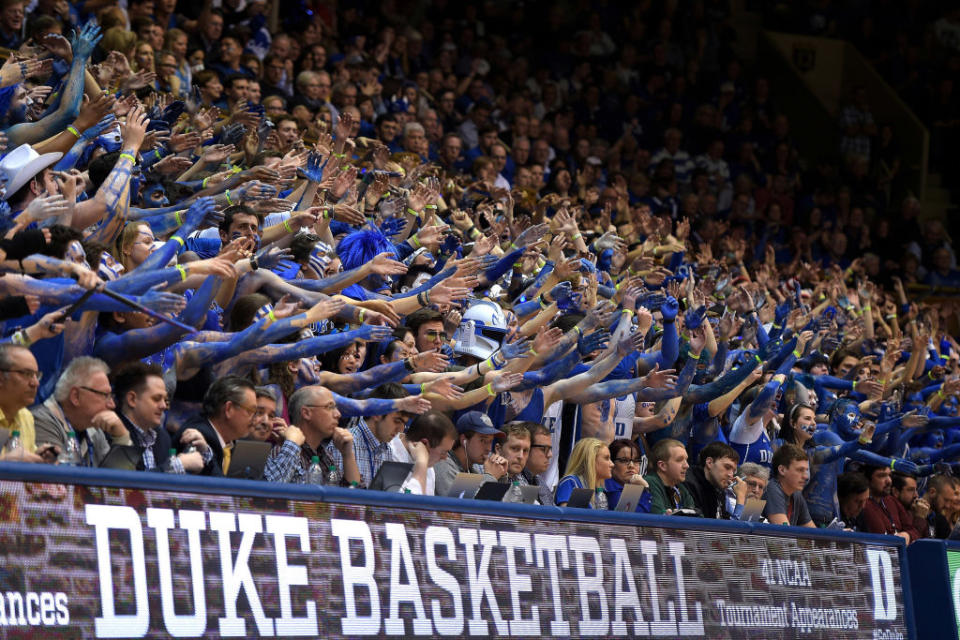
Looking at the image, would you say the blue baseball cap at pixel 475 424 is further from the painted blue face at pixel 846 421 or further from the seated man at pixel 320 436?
the painted blue face at pixel 846 421

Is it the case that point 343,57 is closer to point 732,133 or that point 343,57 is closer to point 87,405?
point 732,133

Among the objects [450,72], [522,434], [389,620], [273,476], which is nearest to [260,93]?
[450,72]

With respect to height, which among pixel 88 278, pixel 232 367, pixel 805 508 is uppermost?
pixel 88 278

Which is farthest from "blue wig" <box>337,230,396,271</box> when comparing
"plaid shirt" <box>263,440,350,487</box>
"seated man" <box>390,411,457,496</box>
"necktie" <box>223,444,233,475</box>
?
"necktie" <box>223,444,233,475</box>

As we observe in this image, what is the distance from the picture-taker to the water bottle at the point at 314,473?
582 cm

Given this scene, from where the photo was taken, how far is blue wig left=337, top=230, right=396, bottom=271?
8516 mm

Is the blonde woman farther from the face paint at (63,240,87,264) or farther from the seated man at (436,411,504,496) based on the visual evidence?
the face paint at (63,240,87,264)

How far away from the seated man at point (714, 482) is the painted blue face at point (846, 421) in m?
1.75

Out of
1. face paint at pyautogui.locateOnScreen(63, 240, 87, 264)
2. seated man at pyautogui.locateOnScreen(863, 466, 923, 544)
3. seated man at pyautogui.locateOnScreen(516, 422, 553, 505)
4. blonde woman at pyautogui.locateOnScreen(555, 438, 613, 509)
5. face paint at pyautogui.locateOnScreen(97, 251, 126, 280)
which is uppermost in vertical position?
face paint at pyautogui.locateOnScreen(63, 240, 87, 264)

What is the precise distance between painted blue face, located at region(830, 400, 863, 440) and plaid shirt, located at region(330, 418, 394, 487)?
424 cm

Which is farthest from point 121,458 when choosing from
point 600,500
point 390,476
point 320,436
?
point 600,500

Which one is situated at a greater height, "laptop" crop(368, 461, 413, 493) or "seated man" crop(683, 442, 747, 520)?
"laptop" crop(368, 461, 413, 493)

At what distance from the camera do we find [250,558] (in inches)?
178

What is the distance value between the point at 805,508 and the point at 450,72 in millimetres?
7641
